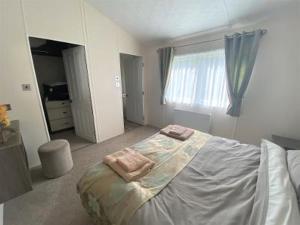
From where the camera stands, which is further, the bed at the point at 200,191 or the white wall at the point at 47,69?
the white wall at the point at 47,69

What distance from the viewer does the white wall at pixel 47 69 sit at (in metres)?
3.64

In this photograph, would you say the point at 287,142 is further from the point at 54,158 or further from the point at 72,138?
the point at 72,138

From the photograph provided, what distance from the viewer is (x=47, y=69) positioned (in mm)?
3779

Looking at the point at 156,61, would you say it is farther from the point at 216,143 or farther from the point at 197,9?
the point at 216,143

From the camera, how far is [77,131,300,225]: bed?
2.73 ft

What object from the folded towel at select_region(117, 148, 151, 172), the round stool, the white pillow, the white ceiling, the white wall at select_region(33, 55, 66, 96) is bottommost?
the round stool

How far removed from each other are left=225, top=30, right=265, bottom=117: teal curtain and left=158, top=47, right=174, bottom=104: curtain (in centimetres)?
120

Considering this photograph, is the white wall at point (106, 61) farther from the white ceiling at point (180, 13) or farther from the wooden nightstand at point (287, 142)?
the wooden nightstand at point (287, 142)

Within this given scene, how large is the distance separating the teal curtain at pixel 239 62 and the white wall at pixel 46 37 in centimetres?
228

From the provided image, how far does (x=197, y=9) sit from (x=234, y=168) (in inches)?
92.1

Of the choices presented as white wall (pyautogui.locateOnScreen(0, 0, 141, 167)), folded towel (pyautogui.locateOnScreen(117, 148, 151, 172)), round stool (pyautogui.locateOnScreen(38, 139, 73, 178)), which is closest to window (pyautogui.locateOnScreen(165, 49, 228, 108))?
white wall (pyautogui.locateOnScreen(0, 0, 141, 167))

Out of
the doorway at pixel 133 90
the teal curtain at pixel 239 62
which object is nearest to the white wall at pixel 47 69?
the doorway at pixel 133 90

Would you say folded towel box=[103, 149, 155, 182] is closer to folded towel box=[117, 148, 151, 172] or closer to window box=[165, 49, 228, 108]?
folded towel box=[117, 148, 151, 172]

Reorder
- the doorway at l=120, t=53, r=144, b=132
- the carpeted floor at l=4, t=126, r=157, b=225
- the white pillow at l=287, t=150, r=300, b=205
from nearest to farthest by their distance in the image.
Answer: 1. the white pillow at l=287, t=150, r=300, b=205
2. the carpeted floor at l=4, t=126, r=157, b=225
3. the doorway at l=120, t=53, r=144, b=132
